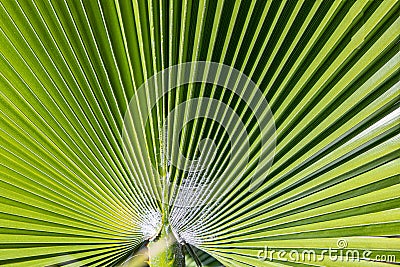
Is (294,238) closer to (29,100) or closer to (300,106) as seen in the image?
(300,106)

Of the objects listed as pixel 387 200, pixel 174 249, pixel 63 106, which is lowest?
pixel 174 249

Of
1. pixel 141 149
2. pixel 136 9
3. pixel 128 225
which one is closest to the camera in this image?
pixel 136 9

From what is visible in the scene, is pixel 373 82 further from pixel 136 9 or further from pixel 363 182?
pixel 136 9

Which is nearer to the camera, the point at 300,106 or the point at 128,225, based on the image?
the point at 300,106

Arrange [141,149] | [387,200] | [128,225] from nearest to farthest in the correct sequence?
[387,200]
[141,149]
[128,225]

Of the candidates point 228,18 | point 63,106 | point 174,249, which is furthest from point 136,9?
point 174,249

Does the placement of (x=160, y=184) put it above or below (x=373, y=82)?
below

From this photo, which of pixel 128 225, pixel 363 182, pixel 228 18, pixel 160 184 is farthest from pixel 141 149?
pixel 363 182
